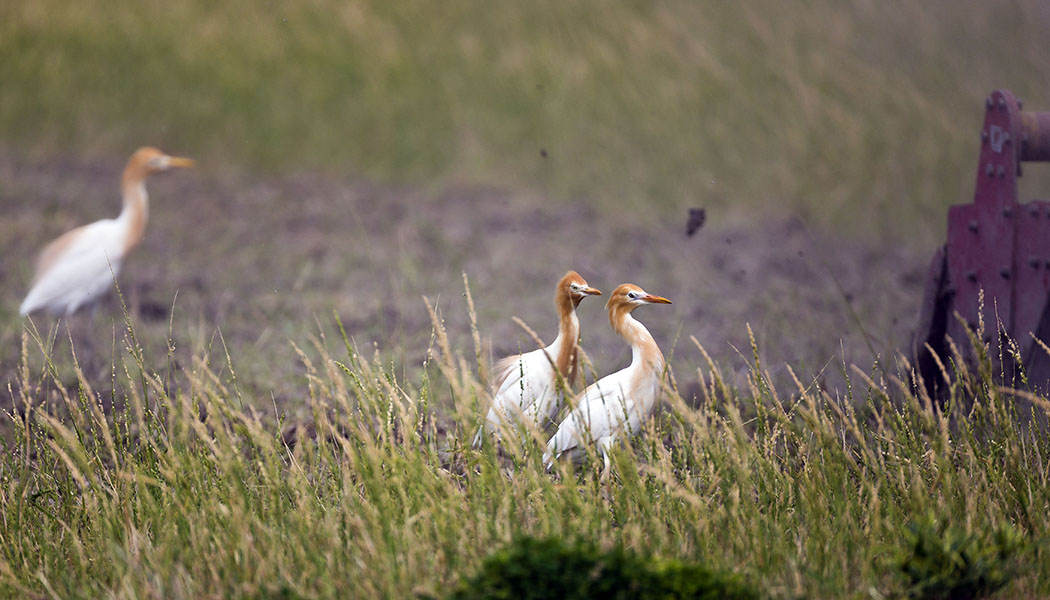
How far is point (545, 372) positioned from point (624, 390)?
0.27m

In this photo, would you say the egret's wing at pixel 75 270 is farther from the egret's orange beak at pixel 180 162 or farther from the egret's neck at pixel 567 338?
the egret's neck at pixel 567 338

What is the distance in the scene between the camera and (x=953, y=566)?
1920 mm

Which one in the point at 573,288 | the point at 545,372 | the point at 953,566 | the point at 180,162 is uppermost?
the point at 180,162

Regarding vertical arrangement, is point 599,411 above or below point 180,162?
below

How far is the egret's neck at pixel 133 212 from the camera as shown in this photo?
5.42 meters

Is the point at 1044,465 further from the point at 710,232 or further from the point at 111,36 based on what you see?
the point at 111,36

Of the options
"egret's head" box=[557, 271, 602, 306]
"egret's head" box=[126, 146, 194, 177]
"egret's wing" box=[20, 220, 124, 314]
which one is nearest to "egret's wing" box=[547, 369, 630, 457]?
"egret's head" box=[557, 271, 602, 306]

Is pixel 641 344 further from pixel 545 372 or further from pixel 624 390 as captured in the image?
pixel 545 372

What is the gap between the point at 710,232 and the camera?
7.27 metres

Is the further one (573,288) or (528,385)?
(528,385)

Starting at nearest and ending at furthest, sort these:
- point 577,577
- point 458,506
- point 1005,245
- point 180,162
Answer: point 577,577 → point 458,506 → point 1005,245 → point 180,162

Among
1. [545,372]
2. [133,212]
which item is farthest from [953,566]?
[133,212]

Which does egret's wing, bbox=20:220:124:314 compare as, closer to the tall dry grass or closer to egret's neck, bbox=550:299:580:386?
the tall dry grass

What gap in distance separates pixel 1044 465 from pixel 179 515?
235 cm
